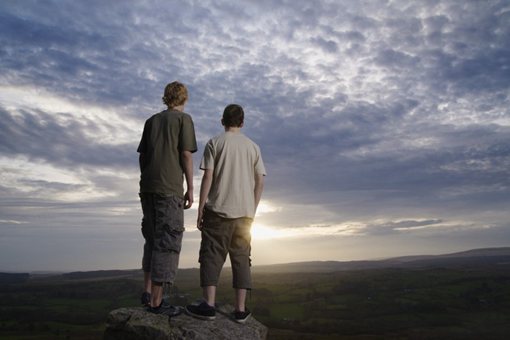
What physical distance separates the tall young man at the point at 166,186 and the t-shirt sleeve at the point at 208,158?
0.28 metres

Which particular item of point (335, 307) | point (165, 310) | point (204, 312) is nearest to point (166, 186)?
point (165, 310)

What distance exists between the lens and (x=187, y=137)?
816cm

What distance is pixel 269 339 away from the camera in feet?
239

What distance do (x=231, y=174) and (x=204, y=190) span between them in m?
0.62

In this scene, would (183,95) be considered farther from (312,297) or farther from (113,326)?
(312,297)

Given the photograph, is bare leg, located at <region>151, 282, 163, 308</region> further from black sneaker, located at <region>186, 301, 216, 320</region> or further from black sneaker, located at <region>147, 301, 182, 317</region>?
black sneaker, located at <region>186, 301, 216, 320</region>

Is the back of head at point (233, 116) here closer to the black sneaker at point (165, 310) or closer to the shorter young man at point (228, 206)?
the shorter young man at point (228, 206)

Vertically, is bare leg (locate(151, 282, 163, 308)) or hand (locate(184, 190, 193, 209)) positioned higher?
hand (locate(184, 190, 193, 209))

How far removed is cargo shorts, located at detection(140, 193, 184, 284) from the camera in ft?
26.2

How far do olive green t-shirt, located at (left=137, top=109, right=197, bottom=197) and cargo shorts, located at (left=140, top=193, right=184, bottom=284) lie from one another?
0.60ft

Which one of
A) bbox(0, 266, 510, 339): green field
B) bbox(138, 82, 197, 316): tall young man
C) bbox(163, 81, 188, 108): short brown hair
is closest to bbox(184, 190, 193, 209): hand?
bbox(138, 82, 197, 316): tall young man

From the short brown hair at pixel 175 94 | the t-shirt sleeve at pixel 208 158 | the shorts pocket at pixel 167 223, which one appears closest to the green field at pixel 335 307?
the shorts pocket at pixel 167 223

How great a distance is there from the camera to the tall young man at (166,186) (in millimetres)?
8023

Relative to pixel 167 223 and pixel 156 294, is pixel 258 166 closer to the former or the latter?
pixel 167 223
